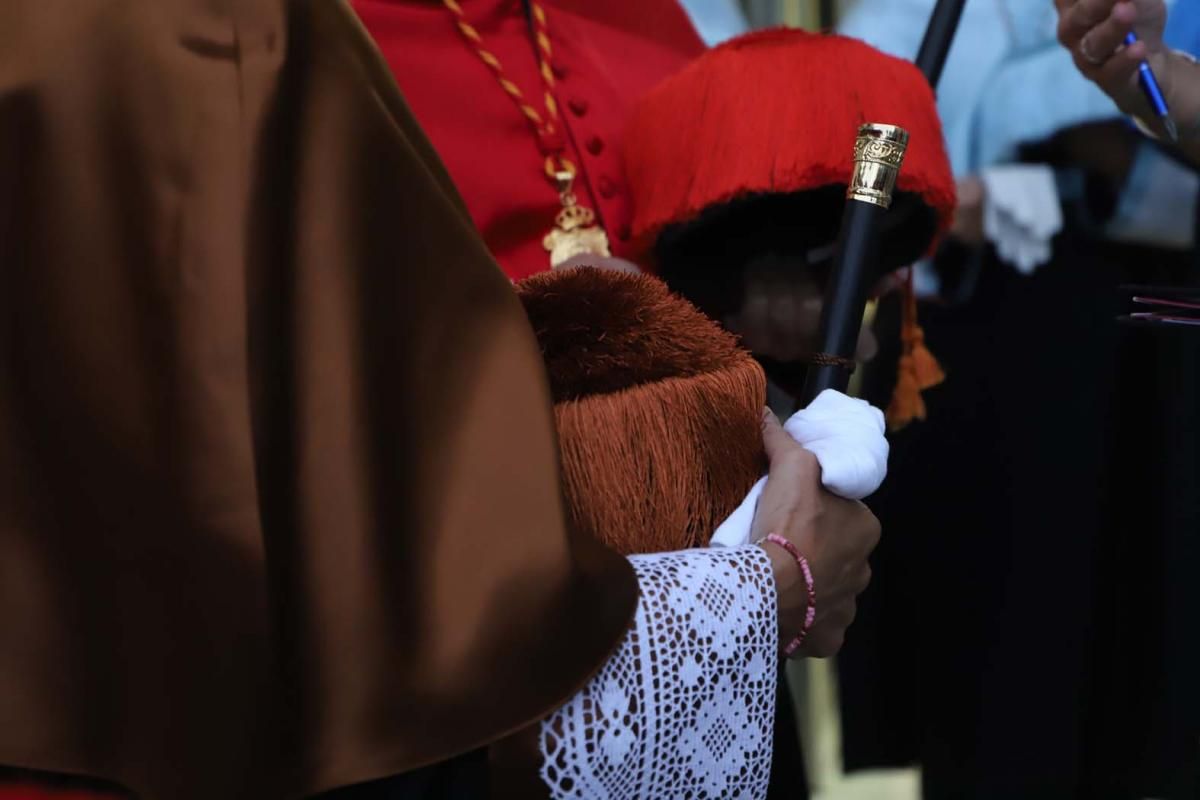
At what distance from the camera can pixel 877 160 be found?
77 centimetres

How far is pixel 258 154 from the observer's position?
0.53 metres

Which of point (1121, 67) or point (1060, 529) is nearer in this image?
point (1121, 67)

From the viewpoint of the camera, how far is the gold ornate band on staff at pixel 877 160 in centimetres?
77

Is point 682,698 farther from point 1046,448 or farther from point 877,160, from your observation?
point 1046,448


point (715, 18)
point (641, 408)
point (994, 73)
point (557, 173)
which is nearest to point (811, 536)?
point (641, 408)

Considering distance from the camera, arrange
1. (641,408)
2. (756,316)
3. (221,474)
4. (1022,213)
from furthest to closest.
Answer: (1022,213) < (756,316) < (641,408) < (221,474)

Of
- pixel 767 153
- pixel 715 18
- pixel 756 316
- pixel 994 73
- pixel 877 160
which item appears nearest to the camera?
pixel 877 160

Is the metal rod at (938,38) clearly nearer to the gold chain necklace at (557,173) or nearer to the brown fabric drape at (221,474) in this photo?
the gold chain necklace at (557,173)

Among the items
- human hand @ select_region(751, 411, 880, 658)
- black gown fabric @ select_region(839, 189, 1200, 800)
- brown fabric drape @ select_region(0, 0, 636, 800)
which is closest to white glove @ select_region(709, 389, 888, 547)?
human hand @ select_region(751, 411, 880, 658)

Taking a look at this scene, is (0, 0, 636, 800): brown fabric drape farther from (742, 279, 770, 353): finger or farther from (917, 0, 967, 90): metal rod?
(917, 0, 967, 90): metal rod

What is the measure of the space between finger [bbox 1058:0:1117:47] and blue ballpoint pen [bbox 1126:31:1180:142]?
0.11 ft

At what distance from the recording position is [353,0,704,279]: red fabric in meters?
0.91

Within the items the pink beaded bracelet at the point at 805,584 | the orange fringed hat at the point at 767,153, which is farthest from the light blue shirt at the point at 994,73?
the pink beaded bracelet at the point at 805,584

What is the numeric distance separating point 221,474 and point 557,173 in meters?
0.54
